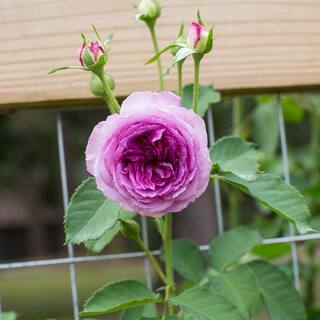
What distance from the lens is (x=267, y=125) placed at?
142 centimetres

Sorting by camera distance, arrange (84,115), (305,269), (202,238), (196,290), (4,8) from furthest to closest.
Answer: (84,115) < (202,238) < (305,269) < (4,8) < (196,290)

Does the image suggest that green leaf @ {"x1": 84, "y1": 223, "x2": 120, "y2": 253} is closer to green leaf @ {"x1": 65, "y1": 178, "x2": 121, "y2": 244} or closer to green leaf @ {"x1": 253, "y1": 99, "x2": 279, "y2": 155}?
green leaf @ {"x1": 65, "y1": 178, "x2": 121, "y2": 244}

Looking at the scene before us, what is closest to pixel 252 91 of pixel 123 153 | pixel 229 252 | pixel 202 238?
pixel 229 252

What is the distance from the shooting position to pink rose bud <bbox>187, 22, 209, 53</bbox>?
745 mm

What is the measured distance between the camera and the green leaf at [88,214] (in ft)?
2.54

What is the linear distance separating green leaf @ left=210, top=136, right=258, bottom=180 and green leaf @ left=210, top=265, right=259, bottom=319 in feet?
0.55

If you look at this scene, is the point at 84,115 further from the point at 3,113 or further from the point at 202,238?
the point at 3,113

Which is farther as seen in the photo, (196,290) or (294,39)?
(294,39)

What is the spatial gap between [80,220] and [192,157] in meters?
0.15

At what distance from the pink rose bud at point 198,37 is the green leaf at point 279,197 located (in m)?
0.14

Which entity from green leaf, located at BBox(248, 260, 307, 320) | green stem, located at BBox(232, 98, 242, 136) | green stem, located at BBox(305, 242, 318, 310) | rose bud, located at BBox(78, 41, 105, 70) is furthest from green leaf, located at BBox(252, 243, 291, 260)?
rose bud, located at BBox(78, 41, 105, 70)

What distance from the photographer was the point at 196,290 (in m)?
0.83

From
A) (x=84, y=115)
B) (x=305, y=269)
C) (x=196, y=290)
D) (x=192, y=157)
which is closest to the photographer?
(x=192, y=157)

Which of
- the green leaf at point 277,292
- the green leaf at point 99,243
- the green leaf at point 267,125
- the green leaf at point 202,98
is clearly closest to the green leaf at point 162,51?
the green leaf at point 202,98
